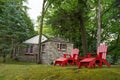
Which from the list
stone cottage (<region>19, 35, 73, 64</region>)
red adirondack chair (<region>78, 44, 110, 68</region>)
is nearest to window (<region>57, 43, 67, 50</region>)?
stone cottage (<region>19, 35, 73, 64</region>)

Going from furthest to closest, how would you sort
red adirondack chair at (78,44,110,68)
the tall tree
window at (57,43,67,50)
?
1. window at (57,43,67,50)
2. the tall tree
3. red adirondack chair at (78,44,110,68)

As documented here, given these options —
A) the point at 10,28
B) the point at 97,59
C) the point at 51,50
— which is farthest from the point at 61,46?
the point at 97,59

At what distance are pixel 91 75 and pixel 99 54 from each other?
8.81ft

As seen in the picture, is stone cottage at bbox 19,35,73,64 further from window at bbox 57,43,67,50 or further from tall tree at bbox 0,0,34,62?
tall tree at bbox 0,0,34,62

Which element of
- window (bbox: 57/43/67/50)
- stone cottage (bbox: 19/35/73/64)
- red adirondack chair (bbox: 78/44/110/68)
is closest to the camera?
red adirondack chair (bbox: 78/44/110/68)

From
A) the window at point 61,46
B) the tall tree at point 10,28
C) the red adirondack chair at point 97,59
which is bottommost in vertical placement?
the red adirondack chair at point 97,59

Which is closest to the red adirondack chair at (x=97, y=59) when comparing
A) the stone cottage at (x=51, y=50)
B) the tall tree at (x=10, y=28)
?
the tall tree at (x=10, y=28)

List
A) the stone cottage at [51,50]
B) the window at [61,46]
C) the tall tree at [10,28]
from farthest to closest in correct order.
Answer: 1. the window at [61,46]
2. the stone cottage at [51,50]
3. the tall tree at [10,28]

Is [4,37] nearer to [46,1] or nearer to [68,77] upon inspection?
[46,1]

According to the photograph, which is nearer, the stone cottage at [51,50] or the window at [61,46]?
the stone cottage at [51,50]

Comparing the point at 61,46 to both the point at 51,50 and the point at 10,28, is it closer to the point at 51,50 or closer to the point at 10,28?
the point at 51,50

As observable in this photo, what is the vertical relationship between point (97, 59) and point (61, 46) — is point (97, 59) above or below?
below

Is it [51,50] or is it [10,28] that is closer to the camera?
[10,28]

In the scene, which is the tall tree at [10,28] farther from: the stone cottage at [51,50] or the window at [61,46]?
the window at [61,46]
